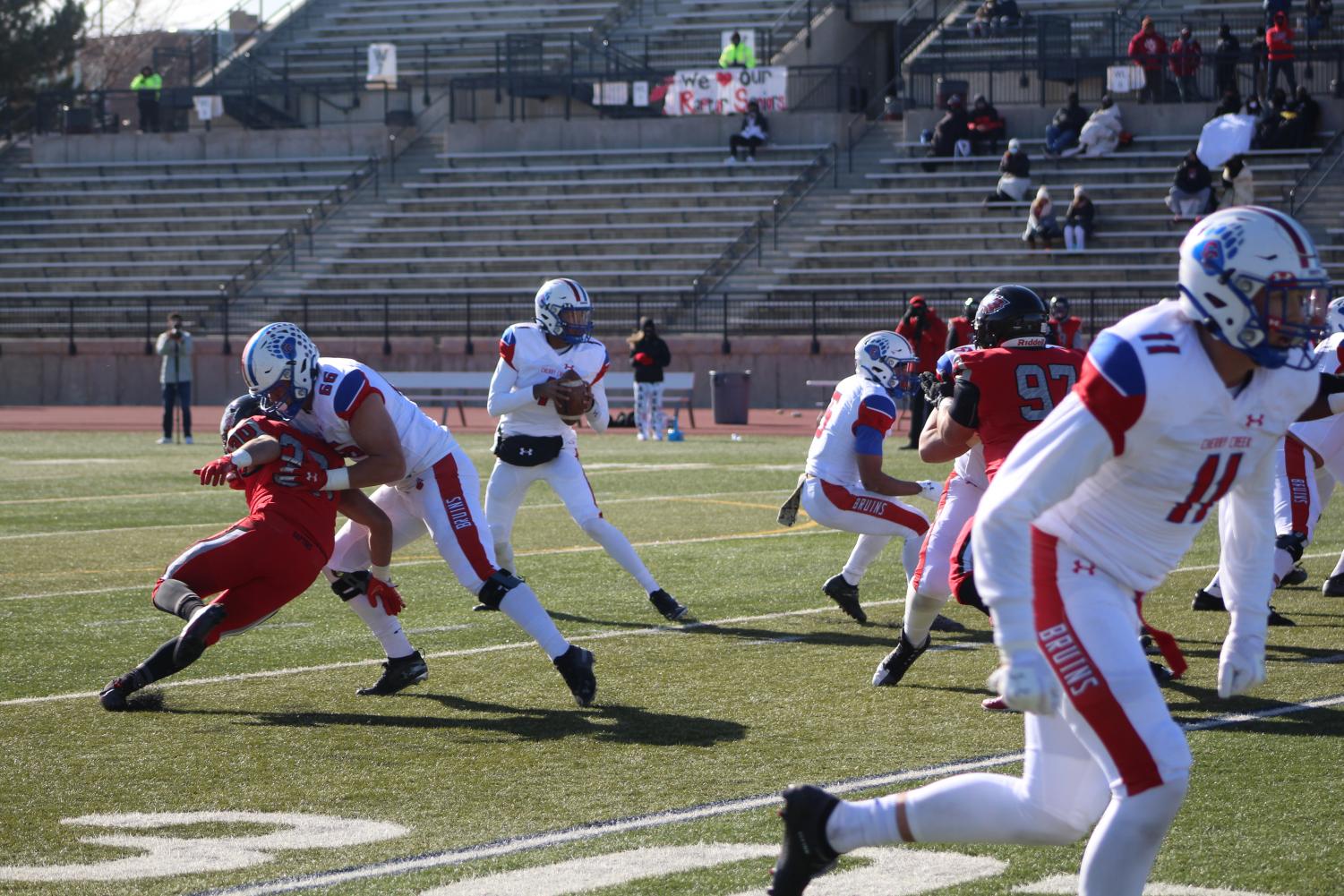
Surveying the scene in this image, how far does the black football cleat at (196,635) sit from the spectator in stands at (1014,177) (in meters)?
24.9

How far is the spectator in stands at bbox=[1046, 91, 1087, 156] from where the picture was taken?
31.0 metres

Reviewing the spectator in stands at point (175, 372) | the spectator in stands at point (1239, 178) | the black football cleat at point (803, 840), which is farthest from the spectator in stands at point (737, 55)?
the black football cleat at point (803, 840)

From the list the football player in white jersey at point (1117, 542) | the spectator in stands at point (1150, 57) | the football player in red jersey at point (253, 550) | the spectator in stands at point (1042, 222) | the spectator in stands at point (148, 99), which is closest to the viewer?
the football player in white jersey at point (1117, 542)

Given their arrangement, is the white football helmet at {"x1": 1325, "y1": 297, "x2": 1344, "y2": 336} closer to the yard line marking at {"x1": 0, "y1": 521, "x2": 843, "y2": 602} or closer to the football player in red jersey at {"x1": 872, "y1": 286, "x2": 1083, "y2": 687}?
the football player in red jersey at {"x1": 872, "y1": 286, "x2": 1083, "y2": 687}

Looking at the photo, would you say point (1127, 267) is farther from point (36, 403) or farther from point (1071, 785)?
point (1071, 785)

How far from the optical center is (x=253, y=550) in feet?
23.2

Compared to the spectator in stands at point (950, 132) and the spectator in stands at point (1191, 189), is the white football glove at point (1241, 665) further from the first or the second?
the spectator in stands at point (950, 132)

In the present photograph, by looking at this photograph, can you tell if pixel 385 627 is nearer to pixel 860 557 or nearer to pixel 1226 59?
pixel 860 557

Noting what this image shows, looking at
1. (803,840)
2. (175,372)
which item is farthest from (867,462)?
(175,372)

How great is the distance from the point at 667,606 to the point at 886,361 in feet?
5.50

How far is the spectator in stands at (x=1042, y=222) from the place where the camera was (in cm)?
2903

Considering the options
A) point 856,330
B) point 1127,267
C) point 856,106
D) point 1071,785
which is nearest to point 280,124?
point 856,106

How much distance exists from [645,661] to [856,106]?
30294 millimetres

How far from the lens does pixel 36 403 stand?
32969mm
